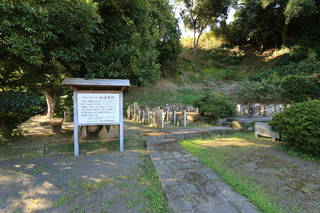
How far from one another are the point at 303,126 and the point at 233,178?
259cm

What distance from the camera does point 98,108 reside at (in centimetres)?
402

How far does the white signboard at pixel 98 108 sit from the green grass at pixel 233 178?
7.96ft

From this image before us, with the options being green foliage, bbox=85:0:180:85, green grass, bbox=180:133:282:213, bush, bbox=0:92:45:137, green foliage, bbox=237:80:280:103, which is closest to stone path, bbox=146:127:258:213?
green grass, bbox=180:133:282:213

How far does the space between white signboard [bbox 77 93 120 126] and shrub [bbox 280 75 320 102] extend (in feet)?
43.7

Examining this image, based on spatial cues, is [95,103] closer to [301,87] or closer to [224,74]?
[301,87]

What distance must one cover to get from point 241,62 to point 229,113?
1845 centimetres

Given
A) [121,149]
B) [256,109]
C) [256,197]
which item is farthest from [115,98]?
[256,109]

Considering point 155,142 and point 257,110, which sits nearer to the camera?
point 155,142

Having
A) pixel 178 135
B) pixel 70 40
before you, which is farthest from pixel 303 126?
pixel 70 40

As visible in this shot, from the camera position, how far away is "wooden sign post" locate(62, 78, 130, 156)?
384cm

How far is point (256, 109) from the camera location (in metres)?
9.80

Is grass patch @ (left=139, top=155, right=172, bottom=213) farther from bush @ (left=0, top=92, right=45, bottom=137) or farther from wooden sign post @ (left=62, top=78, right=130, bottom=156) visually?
bush @ (left=0, top=92, right=45, bottom=137)

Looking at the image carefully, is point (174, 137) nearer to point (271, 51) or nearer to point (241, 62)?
point (241, 62)

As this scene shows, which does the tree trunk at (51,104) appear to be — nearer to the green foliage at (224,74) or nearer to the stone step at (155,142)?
the stone step at (155,142)
